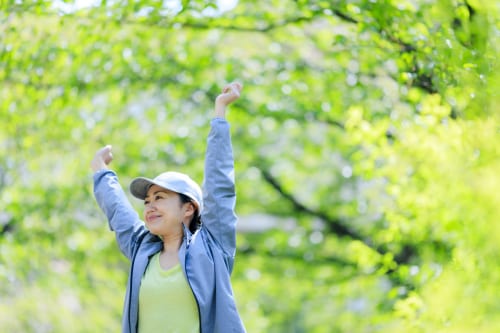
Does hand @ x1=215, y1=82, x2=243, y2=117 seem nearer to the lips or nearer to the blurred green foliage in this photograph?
the lips

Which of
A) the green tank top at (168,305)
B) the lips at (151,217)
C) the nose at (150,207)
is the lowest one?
the green tank top at (168,305)

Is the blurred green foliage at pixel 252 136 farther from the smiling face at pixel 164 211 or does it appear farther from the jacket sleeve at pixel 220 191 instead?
the smiling face at pixel 164 211

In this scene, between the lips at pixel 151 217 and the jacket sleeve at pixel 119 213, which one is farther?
the jacket sleeve at pixel 119 213

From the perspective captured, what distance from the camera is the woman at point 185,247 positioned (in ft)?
11.4

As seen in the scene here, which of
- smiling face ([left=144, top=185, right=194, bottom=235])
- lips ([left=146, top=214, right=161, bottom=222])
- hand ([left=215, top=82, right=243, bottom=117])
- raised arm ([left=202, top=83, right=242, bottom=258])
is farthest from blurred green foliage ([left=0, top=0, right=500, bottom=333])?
lips ([left=146, top=214, right=161, bottom=222])

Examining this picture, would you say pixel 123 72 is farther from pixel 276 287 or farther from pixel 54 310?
pixel 276 287

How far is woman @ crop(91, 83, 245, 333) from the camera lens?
11.4ft

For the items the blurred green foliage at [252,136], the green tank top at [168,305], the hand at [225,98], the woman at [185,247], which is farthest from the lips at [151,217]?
the blurred green foliage at [252,136]

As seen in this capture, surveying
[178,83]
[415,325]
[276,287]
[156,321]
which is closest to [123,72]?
[178,83]

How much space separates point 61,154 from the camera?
385 inches

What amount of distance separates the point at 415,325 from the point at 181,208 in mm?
1511

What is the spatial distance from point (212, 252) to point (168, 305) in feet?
0.93

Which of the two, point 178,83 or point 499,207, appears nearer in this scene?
point 499,207

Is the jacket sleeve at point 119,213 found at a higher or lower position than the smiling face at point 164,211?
lower
